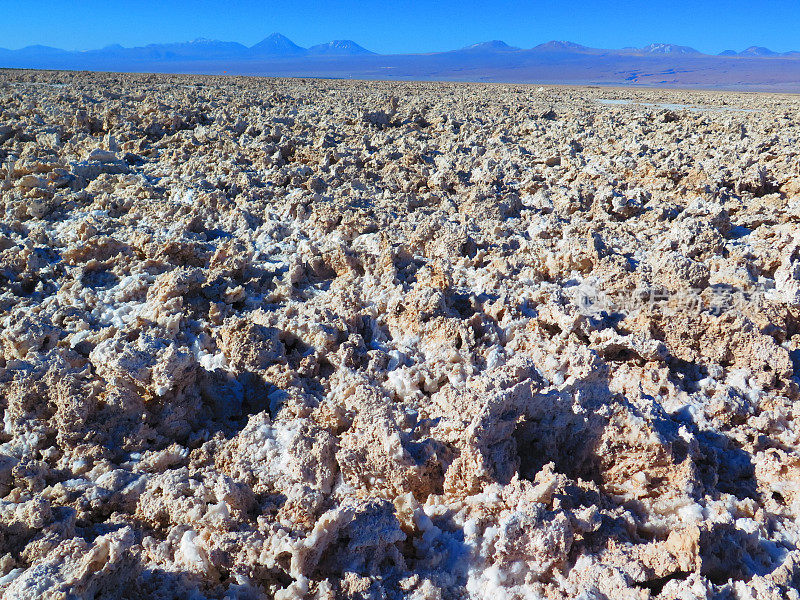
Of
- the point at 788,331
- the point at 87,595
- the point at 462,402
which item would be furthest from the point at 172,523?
the point at 788,331

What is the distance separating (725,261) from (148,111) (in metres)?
8.41

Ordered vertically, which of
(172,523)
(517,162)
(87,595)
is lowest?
(172,523)

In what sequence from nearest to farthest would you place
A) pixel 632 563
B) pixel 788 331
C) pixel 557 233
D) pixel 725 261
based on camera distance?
pixel 632 563 → pixel 788 331 → pixel 725 261 → pixel 557 233

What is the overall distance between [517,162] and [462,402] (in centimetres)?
470

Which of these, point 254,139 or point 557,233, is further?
point 254,139

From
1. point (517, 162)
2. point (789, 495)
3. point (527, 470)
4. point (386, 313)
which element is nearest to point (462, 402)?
point (527, 470)

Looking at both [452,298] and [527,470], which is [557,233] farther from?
[527,470]

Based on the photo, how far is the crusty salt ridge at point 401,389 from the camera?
5.61 feet

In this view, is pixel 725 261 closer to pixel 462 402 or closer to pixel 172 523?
pixel 462 402

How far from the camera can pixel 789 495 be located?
2.09 m

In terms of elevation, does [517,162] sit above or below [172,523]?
above

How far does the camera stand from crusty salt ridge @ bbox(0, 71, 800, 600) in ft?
5.61

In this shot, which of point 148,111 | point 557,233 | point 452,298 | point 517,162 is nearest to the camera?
point 452,298

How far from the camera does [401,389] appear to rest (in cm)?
262
